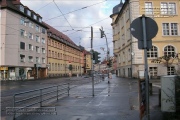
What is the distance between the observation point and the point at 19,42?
51.8m

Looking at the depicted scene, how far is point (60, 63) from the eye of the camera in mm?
82125

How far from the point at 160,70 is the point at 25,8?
3332 cm

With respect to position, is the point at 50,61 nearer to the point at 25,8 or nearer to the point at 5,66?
the point at 25,8

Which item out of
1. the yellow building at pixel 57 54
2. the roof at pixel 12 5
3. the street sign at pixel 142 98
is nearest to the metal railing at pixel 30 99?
the street sign at pixel 142 98

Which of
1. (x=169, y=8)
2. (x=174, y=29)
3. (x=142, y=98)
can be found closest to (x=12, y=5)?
(x=169, y=8)

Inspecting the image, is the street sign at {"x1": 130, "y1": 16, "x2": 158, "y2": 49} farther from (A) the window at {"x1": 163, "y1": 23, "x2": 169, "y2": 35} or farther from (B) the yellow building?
(B) the yellow building

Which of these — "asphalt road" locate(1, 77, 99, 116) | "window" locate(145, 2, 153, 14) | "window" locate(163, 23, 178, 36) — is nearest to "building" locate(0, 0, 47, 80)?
"asphalt road" locate(1, 77, 99, 116)

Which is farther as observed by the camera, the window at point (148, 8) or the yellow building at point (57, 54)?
the yellow building at point (57, 54)

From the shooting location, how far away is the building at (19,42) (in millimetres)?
47688

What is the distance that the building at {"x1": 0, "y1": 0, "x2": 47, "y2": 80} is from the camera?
47.7m

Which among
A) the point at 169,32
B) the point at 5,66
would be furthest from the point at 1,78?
the point at 169,32

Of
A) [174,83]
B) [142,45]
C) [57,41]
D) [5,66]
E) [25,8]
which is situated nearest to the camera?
[142,45]

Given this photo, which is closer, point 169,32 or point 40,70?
point 169,32

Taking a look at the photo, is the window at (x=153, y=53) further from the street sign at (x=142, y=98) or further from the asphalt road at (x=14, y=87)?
the street sign at (x=142, y=98)
